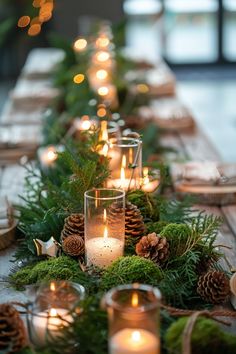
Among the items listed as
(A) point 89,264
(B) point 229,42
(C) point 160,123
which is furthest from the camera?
(B) point 229,42

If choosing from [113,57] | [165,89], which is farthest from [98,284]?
[113,57]

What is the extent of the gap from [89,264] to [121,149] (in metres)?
0.45

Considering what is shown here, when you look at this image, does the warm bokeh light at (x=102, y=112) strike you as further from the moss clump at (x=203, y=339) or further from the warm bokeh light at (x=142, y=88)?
the moss clump at (x=203, y=339)

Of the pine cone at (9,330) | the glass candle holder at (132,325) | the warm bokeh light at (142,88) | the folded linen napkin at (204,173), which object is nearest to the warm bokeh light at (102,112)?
the folded linen napkin at (204,173)

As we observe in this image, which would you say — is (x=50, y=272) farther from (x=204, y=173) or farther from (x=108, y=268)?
(x=204, y=173)

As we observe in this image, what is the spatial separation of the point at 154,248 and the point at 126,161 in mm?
416

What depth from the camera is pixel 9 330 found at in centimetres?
143

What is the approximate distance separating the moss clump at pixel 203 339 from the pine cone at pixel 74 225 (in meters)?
0.57

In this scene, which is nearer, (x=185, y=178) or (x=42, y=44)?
(x=185, y=178)

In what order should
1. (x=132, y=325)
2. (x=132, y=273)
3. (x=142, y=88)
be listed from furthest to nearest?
(x=142, y=88) → (x=132, y=273) → (x=132, y=325)

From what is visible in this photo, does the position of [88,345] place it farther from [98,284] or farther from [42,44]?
[42,44]

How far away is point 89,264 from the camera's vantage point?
1795mm

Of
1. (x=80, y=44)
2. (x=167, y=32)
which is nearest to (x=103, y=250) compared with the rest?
(x=80, y=44)

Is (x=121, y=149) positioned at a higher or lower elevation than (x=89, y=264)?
higher
